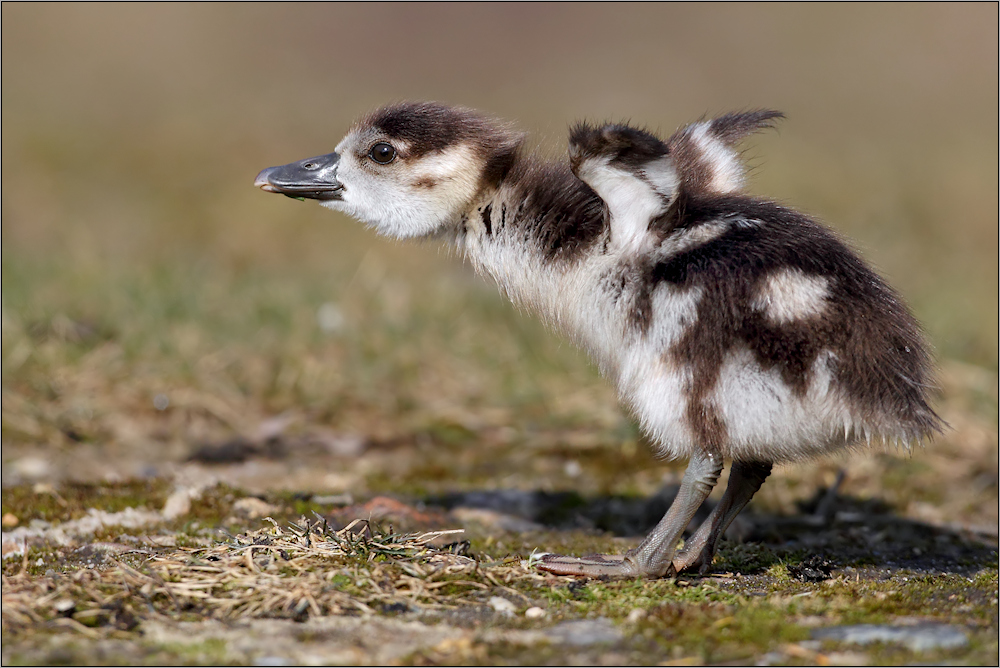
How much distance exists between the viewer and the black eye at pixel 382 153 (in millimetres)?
4547

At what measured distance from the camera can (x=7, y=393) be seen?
242 inches

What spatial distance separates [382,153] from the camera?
4566 millimetres

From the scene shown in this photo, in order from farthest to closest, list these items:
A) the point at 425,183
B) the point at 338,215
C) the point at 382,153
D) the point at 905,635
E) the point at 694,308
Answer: the point at 338,215, the point at 382,153, the point at 425,183, the point at 694,308, the point at 905,635

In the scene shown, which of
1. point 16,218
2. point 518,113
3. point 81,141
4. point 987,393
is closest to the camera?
point 987,393

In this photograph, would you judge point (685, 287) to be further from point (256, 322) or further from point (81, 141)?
point (81, 141)

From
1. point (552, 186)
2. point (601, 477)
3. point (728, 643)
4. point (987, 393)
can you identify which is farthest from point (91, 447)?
point (987, 393)

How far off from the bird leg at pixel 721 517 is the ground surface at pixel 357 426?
0.39ft

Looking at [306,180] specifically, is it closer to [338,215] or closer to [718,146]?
[718,146]

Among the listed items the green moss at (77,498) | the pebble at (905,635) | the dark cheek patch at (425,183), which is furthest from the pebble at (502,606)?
the green moss at (77,498)

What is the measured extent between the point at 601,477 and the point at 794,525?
4.02ft

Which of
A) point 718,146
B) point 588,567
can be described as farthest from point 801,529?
point 718,146

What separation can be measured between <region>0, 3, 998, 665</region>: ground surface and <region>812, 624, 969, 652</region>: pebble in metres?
0.01

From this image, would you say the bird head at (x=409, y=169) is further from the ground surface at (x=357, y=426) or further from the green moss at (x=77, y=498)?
the green moss at (x=77, y=498)

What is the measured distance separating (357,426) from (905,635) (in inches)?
159
